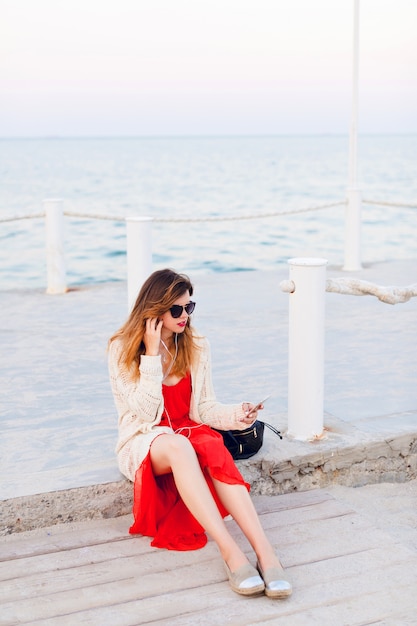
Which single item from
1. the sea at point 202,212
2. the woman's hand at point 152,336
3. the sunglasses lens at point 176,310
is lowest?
the sea at point 202,212

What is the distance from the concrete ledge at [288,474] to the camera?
3086mm

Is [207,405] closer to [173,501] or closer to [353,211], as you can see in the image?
[173,501]

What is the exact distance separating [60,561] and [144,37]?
118ft

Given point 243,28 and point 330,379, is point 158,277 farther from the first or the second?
point 243,28

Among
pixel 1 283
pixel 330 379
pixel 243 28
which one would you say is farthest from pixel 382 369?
pixel 243 28

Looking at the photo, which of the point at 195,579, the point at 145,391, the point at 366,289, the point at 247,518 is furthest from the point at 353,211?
the point at 195,579

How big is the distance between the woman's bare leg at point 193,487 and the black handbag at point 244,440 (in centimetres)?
40

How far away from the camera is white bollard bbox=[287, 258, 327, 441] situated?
355 centimetres

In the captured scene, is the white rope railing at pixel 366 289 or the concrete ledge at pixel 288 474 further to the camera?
the white rope railing at pixel 366 289

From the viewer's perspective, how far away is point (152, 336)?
3141 millimetres

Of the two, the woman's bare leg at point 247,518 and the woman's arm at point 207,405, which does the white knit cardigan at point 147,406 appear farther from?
the woman's bare leg at point 247,518

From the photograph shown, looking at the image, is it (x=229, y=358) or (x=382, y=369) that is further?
(x=229, y=358)

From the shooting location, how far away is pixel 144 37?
36.6m

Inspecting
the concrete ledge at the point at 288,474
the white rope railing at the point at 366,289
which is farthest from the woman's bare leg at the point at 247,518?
the white rope railing at the point at 366,289
